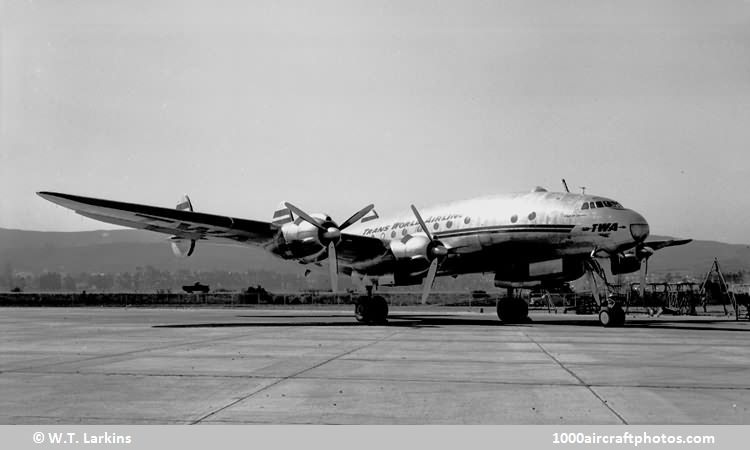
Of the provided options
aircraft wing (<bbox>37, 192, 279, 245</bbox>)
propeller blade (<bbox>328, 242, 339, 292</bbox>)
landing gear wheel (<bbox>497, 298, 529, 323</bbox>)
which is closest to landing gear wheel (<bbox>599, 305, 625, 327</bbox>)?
landing gear wheel (<bbox>497, 298, 529, 323</bbox>)

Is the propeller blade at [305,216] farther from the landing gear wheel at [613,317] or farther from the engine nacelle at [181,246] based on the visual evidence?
the landing gear wheel at [613,317]

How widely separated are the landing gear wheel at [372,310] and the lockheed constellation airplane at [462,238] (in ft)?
0.13

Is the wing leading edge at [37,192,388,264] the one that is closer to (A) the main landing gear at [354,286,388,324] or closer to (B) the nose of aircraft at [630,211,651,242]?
(A) the main landing gear at [354,286,388,324]

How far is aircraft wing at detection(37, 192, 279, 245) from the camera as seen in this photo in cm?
2145

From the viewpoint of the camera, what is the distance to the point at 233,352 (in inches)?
524

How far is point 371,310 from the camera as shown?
2595 centimetres

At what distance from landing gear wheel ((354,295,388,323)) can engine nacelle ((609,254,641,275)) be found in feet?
28.4

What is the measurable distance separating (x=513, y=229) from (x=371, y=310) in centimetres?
629

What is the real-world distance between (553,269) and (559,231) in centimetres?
194

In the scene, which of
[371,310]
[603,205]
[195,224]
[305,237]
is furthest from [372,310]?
[603,205]

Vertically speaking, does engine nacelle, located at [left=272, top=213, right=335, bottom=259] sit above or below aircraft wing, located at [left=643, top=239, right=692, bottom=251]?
above

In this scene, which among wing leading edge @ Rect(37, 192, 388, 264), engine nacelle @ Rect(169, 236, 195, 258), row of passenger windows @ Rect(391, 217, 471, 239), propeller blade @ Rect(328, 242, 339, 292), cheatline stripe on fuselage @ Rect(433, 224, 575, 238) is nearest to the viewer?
wing leading edge @ Rect(37, 192, 388, 264)

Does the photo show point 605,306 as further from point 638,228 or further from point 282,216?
point 282,216

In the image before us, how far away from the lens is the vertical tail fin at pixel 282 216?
2484cm
